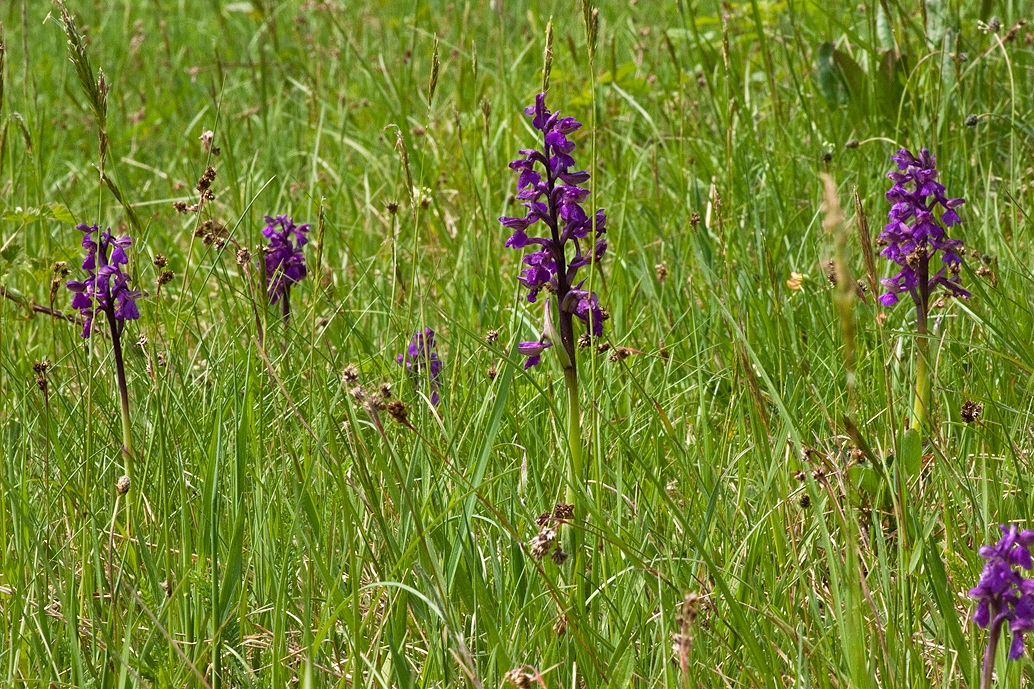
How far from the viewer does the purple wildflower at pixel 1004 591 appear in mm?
1204

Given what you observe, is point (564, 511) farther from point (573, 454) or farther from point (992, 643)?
point (992, 643)

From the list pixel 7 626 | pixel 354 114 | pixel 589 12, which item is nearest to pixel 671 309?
pixel 589 12

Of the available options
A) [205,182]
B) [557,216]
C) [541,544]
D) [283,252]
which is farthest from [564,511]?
[283,252]

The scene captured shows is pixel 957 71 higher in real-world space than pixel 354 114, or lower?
higher

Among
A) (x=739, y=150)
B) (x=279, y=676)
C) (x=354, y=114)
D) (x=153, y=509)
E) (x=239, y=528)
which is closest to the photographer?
(x=279, y=676)

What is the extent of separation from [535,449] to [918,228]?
40.8 inches

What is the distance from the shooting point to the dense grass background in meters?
1.49

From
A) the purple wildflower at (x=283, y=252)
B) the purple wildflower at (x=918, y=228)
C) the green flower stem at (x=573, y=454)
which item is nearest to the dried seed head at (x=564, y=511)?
the green flower stem at (x=573, y=454)

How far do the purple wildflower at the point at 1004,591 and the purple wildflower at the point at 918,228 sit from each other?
1100 mm

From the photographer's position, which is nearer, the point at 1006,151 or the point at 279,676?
the point at 279,676

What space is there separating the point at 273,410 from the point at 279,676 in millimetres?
1271

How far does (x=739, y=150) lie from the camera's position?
12.6ft

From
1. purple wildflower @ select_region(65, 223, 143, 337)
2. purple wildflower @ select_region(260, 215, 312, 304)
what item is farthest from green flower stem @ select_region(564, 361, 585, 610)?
purple wildflower @ select_region(260, 215, 312, 304)

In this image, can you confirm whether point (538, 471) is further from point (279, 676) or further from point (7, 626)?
point (7, 626)
